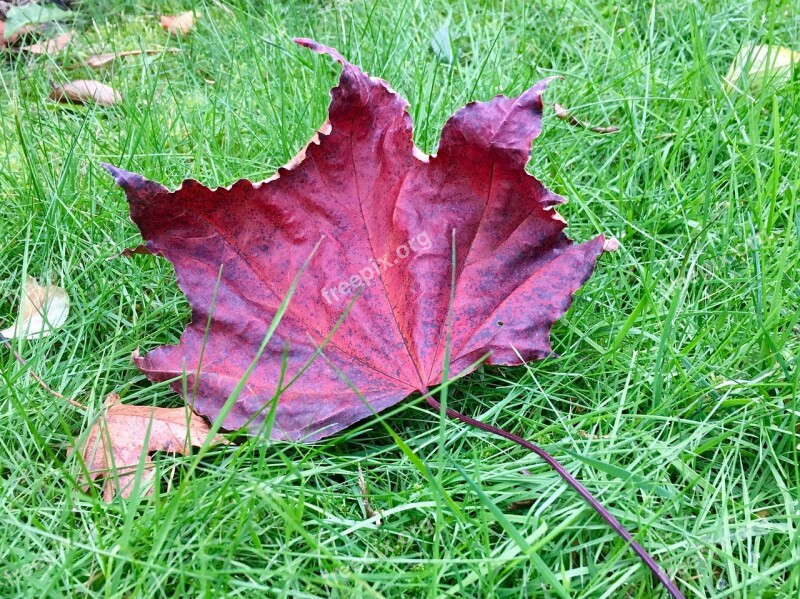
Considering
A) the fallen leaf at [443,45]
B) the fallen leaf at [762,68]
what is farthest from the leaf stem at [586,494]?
the fallen leaf at [443,45]

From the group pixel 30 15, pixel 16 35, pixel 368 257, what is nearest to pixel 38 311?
pixel 368 257

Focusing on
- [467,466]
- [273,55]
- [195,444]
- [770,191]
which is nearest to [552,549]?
[467,466]

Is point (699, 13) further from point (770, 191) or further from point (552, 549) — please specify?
point (552, 549)

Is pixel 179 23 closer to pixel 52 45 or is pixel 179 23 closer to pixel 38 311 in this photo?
pixel 52 45

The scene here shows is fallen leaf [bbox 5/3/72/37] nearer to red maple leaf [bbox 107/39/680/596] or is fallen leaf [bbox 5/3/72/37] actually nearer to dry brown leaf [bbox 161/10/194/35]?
dry brown leaf [bbox 161/10/194/35]

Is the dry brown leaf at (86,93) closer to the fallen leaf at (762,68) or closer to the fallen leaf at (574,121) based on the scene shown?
the fallen leaf at (574,121)
